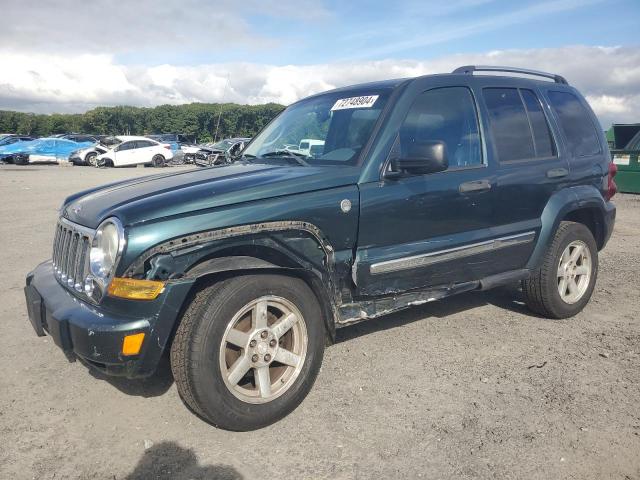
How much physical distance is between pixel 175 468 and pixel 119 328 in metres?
0.75

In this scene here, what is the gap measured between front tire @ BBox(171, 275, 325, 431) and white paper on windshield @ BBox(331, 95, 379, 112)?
1.45 m

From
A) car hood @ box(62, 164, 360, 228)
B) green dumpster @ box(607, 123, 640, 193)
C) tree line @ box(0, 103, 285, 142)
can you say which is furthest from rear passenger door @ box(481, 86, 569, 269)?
tree line @ box(0, 103, 285, 142)

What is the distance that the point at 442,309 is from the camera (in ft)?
16.5

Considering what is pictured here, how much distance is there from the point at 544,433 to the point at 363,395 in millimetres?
1059

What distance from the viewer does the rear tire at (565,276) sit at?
4.56m

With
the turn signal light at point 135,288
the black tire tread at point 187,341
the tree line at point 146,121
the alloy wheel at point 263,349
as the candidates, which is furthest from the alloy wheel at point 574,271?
the tree line at point 146,121

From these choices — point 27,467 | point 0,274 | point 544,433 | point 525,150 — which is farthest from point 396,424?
point 0,274

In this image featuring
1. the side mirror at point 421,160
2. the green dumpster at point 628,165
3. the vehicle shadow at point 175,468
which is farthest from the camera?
the green dumpster at point 628,165

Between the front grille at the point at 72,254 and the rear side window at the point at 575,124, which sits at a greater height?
the rear side window at the point at 575,124

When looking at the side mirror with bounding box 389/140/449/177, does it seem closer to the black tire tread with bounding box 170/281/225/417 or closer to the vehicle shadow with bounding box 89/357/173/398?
the black tire tread with bounding box 170/281/225/417

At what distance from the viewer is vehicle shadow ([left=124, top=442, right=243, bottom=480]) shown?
2607mm

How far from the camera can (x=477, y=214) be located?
3932 millimetres

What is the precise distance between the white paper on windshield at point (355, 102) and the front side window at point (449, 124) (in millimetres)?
307

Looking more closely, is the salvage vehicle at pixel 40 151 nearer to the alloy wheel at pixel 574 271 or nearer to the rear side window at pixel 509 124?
the rear side window at pixel 509 124
